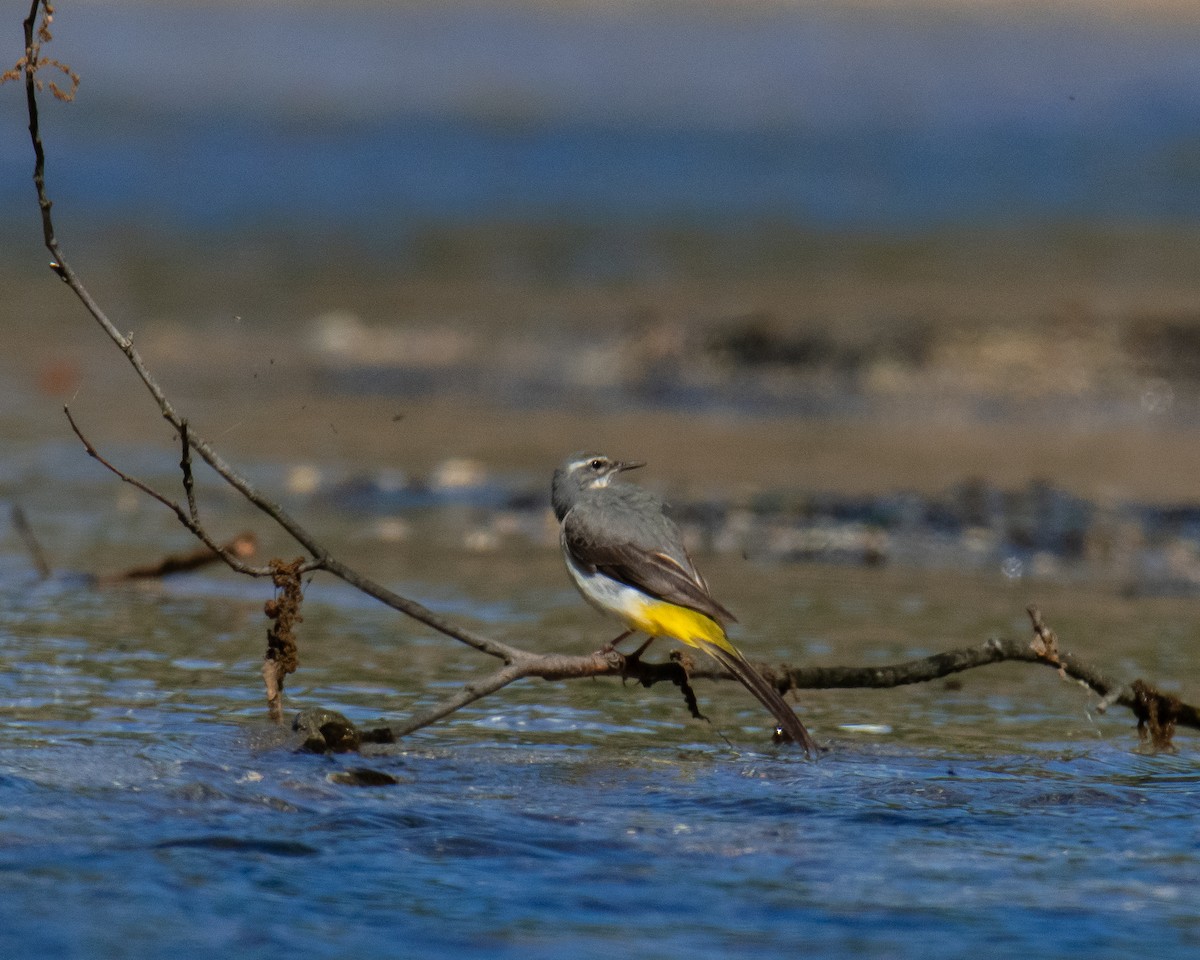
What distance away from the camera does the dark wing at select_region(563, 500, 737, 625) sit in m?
6.62

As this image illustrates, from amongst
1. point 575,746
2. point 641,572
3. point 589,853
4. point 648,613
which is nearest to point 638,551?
point 641,572

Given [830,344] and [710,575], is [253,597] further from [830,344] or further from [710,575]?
[830,344]

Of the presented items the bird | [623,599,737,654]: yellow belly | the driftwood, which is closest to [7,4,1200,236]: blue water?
the bird

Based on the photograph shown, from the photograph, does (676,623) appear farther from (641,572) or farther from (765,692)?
(765,692)

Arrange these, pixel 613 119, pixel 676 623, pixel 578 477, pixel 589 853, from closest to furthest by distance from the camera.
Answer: pixel 589 853, pixel 676 623, pixel 578 477, pixel 613 119

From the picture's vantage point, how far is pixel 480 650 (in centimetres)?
643

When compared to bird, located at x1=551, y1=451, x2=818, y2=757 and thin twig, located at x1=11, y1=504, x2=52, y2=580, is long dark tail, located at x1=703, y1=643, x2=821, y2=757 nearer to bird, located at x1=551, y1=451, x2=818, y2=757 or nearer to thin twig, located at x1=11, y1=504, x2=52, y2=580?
bird, located at x1=551, y1=451, x2=818, y2=757

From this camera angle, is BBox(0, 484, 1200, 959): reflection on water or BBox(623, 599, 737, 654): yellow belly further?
BBox(623, 599, 737, 654): yellow belly

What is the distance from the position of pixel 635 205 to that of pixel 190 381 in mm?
13368

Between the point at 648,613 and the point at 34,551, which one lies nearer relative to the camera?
the point at 648,613

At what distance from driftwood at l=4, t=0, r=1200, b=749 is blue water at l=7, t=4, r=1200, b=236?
71.2 ft

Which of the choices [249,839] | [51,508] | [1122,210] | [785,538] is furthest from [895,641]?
[1122,210]

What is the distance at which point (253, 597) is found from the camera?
9.62 m

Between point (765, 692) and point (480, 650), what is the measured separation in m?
0.97
